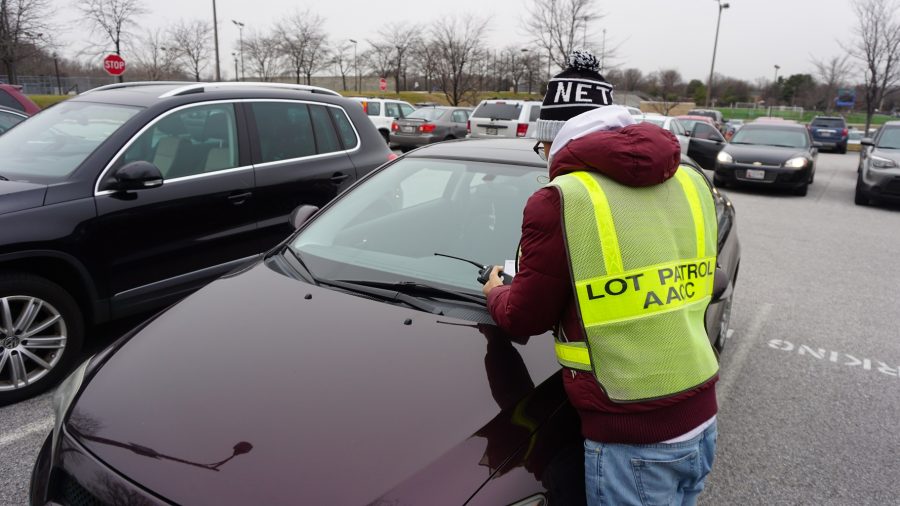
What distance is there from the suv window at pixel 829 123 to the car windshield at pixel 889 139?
56.3 feet

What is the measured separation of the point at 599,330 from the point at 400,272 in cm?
110

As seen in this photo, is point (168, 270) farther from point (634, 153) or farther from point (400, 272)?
point (634, 153)

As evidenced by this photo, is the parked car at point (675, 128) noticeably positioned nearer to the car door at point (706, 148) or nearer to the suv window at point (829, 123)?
the car door at point (706, 148)

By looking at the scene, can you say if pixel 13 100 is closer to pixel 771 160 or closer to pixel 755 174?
pixel 755 174

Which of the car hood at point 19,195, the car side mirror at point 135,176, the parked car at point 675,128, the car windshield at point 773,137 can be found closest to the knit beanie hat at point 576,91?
the car side mirror at point 135,176

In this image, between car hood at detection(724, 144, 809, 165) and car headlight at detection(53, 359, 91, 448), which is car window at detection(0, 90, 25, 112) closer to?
car headlight at detection(53, 359, 91, 448)

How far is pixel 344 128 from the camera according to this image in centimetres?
532

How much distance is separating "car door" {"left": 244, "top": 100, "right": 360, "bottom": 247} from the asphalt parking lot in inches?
52.5

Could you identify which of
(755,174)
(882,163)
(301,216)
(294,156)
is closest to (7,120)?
(294,156)

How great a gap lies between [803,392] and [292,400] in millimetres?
3387

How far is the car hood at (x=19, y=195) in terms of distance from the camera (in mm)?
3170

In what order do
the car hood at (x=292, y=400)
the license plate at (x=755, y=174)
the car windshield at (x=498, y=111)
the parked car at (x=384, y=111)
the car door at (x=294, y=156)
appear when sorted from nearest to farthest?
the car hood at (x=292, y=400) < the car door at (x=294, y=156) < the license plate at (x=755, y=174) < the car windshield at (x=498, y=111) < the parked car at (x=384, y=111)

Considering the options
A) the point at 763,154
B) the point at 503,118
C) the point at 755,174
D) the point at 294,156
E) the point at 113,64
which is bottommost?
the point at 755,174

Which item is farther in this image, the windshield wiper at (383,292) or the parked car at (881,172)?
the parked car at (881,172)
